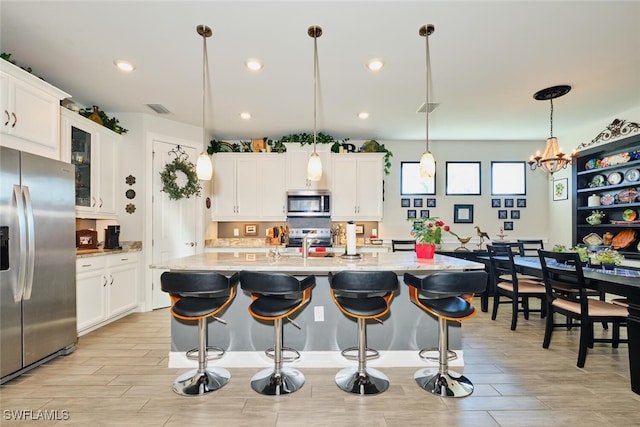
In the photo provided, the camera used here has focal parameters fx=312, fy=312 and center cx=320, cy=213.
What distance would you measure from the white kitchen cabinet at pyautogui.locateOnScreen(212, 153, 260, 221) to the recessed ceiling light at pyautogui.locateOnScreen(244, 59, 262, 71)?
2337mm

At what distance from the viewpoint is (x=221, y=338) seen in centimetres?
266

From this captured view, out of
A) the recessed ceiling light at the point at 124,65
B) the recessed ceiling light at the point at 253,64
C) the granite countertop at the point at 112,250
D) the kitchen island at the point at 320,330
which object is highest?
the recessed ceiling light at the point at 124,65

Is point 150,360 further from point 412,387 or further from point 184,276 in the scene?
point 412,387

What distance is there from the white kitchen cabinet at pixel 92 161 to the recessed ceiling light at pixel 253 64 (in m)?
2.06

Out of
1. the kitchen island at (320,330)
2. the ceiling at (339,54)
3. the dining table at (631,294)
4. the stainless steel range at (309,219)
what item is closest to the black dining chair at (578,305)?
the dining table at (631,294)

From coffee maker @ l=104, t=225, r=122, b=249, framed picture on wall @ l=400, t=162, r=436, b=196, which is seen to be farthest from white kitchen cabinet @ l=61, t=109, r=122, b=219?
framed picture on wall @ l=400, t=162, r=436, b=196

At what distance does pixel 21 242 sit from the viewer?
7.68 ft

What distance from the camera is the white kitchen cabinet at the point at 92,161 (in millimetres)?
3418

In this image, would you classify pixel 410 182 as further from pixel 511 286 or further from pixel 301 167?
pixel 511 286

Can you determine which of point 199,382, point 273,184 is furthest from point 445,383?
point 273,184

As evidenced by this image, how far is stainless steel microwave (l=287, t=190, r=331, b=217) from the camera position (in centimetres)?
511

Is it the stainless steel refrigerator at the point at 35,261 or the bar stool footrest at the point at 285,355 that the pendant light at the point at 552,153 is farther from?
the stainless steel refrigerator at the point at 35,261

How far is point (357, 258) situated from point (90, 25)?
2.77m

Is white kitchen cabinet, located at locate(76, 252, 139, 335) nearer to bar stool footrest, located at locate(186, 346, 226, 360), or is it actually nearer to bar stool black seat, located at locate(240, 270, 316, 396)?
bar stool footrest, located at locate(186, 346, 226, 360)
